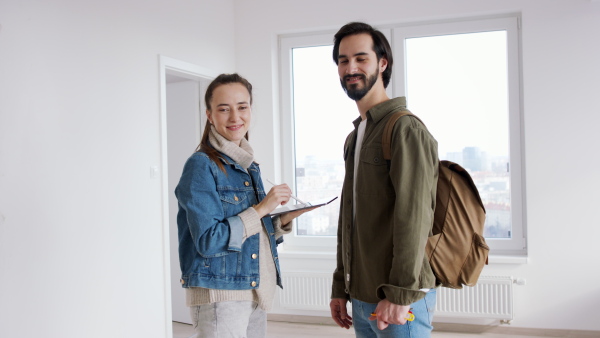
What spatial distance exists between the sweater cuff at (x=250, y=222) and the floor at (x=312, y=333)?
2.55 meters

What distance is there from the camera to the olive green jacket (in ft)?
4.29

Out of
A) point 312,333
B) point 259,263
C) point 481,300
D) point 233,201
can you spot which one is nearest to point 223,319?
point 259,263

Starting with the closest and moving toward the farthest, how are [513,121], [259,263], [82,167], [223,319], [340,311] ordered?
[223,319] < [259,263] < [340,311] < [82,167] < [513,121]

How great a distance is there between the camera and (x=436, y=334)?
388 cm

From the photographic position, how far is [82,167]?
262 cm

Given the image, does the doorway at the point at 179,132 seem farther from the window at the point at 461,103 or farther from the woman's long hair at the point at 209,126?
the woman's long hair at the point at 209,126

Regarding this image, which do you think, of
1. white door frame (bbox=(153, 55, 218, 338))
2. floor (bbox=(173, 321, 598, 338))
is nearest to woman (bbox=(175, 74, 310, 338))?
white door frame (bbox=(153, 55, 218, 338))

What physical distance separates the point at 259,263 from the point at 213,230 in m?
0.22

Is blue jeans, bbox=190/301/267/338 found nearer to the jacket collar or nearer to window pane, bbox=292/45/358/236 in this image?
the jacket collar

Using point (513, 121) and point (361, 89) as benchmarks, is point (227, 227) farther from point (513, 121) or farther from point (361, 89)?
point (513, 121)

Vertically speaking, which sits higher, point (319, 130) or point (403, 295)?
point (319, 130)

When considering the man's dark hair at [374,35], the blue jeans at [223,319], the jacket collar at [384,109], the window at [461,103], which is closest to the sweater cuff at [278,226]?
the blue jeans at [223,319]

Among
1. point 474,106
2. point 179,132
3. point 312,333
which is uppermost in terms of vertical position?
point 474,106

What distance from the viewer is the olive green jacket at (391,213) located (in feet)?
4.29
